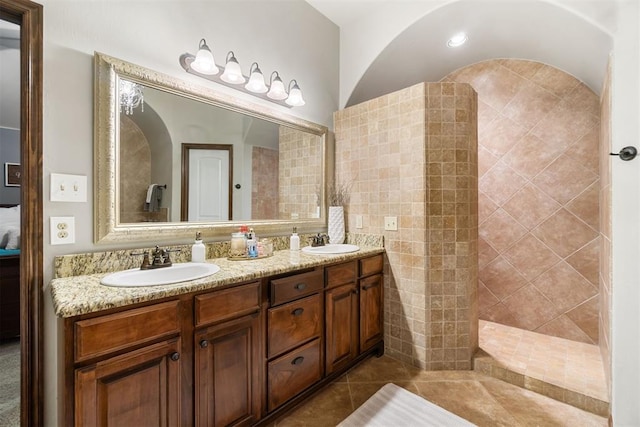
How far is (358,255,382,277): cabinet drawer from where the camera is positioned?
212 cm

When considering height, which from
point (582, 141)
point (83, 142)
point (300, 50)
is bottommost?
point (83, 142)

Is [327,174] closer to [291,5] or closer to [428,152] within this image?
[428,152]

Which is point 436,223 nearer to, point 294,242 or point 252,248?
point 294,242

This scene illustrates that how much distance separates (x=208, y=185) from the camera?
1871 millimetres

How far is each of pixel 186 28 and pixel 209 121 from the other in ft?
1.76

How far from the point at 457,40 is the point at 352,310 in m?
2.43

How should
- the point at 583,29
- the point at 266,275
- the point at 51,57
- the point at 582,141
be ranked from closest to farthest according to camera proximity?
1. the point at 51,57
2. the point at 266,275
3. the point at 583,29
4. the point at 582,141

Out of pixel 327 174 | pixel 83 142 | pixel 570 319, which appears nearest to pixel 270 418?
pixel 83 142

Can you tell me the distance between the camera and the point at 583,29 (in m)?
1.77

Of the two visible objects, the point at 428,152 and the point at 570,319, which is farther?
the point at 570,319

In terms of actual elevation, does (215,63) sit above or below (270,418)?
above

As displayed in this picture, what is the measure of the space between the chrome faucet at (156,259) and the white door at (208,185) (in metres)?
0.31

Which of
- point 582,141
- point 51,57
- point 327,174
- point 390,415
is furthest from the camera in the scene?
point 327,174

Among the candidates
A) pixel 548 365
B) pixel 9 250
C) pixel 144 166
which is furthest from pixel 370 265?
pixel 9 250
